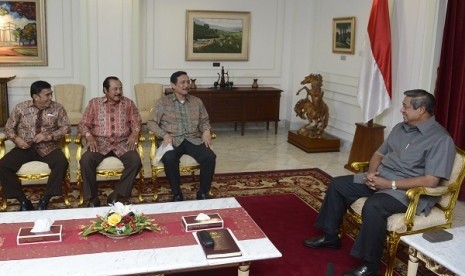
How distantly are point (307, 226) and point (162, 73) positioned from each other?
14.7 ft

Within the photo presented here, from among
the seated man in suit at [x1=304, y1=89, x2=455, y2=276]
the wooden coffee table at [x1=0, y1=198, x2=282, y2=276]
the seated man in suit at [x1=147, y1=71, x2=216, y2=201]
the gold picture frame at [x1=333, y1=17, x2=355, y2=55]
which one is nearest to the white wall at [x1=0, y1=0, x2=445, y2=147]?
the gold picture frame at [x1=333, y1=17, x2=355, y2=55]

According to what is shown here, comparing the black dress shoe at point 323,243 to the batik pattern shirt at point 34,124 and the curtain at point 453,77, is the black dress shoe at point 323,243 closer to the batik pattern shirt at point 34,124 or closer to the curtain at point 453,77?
the curtain at point 453,77

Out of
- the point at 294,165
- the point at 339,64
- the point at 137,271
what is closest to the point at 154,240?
the point at 137,271

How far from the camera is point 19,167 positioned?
13.8ft

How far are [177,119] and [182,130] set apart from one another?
122 millimetres

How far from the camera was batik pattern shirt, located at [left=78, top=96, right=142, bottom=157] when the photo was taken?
4.54 metres

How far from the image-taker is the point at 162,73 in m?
7.91

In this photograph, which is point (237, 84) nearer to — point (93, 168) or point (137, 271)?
point (93, 168)

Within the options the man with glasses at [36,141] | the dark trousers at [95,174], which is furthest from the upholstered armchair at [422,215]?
the man with glasses at [36,141]

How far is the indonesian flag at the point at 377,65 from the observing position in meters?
5.75

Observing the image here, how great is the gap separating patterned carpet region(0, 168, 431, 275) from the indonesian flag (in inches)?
41.1

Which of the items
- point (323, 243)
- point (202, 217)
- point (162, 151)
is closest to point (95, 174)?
point (162, 151)

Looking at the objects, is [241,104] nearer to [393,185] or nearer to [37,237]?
[393,185]

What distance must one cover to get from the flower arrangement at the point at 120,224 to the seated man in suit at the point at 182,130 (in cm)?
150
